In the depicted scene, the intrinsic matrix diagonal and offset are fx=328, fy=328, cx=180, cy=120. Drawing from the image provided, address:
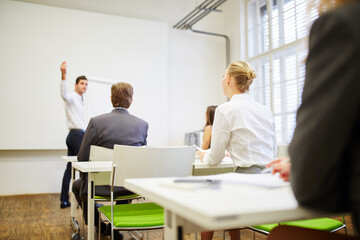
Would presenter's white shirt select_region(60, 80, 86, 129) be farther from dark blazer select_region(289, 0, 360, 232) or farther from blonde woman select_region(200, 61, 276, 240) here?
dark blazer select_region(289, 0, 360, 232)

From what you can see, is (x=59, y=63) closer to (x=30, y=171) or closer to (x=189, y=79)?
(x=30, y=171)

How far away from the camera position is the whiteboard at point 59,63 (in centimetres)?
483

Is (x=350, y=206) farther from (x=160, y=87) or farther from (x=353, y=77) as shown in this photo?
(x=160, y=87)

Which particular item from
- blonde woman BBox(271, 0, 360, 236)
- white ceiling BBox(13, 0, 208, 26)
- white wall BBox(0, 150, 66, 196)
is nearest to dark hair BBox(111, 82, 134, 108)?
blonde woman BBox(271, 0, 360, 236)

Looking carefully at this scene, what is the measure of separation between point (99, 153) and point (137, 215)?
0.60 m

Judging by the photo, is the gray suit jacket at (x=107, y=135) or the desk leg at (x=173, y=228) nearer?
the desk leg at (x=173, y=228)

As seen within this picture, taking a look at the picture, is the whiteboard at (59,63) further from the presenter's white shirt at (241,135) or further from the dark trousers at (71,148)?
the presenter's white shirt at (241,135)

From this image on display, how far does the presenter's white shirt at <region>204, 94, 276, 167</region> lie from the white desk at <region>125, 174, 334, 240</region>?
3.02ft

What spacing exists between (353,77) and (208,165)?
134 centimetres

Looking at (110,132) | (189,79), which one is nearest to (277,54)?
(189,79)

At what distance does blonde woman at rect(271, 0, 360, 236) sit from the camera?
542 millimetres

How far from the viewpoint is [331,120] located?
562 millimetres

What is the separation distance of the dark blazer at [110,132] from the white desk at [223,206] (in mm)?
1552

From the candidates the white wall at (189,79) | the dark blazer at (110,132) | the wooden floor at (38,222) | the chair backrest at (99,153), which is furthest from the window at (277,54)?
the chair backrest at (99,153)
